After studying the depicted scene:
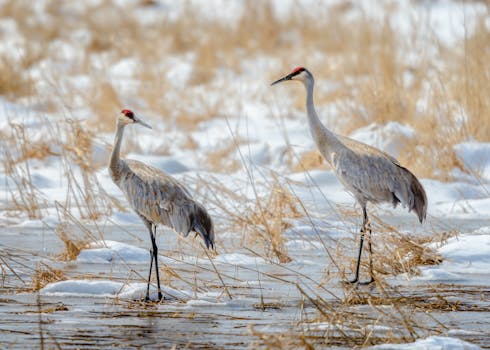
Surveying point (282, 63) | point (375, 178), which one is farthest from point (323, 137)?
point (282, 63)

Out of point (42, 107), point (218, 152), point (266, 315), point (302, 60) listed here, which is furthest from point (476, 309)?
point (302, 60)

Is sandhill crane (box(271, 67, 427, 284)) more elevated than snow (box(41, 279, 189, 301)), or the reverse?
sandhill crane (box(271, 67, 427, 284))

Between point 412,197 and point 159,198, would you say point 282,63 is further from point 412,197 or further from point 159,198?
point 159,198

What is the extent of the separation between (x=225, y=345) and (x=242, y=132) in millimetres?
7480

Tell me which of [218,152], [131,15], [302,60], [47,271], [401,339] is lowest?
[401,339]

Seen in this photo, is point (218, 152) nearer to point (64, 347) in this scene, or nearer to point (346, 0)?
point (64, 347)

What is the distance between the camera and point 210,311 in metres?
5.55

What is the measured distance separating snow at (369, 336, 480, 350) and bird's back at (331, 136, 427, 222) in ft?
8.61

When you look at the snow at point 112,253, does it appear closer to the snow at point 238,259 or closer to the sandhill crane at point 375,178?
the snow at point 238,259

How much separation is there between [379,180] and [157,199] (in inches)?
64.0

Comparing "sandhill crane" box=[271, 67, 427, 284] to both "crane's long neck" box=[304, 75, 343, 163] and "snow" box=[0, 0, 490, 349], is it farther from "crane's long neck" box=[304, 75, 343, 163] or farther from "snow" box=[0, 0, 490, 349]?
"snow" box=[0, 0, 490, 349]

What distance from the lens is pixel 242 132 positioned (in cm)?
1211

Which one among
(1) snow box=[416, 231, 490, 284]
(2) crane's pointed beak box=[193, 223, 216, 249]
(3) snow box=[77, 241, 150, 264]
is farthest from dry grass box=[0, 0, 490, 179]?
(2) crane's pointed beak box=[193, 223, 216, 249]

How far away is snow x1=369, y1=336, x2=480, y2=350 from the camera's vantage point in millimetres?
4480
